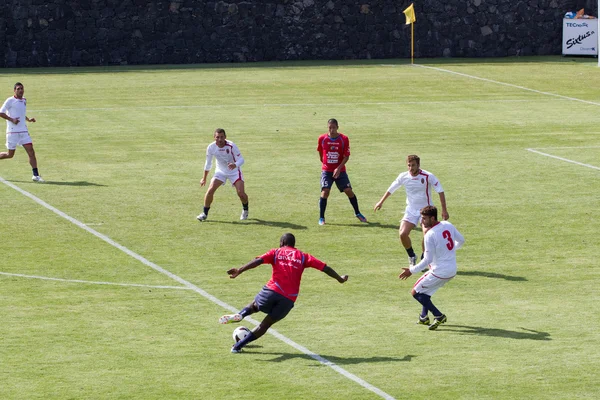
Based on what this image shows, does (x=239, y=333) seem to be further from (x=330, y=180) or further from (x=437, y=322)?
(x=330, y=180)

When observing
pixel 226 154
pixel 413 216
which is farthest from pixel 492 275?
pixel 226 154

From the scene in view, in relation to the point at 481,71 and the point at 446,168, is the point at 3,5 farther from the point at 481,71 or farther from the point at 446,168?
the point at 446,168

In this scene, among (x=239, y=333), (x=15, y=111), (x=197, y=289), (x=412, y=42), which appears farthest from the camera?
(x=412, y=42)

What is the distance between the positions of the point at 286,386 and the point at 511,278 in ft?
21.0

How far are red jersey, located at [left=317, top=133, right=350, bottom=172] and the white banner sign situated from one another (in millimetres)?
38254

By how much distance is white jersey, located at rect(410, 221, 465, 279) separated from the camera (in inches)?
602

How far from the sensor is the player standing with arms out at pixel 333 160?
73.6 ft

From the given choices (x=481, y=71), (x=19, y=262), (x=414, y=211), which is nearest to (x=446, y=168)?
(x=414, y=211)

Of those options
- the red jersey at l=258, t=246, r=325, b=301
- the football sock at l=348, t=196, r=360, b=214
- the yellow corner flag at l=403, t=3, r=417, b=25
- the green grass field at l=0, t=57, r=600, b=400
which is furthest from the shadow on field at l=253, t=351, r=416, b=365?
the yellow corner flag at l=403, t=3, r=417, b=25

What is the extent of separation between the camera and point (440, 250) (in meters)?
15.4

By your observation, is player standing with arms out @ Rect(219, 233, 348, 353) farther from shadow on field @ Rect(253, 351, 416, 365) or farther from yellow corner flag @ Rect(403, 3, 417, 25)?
yellow corner flag @ Rect(403, 3, 417, 25)

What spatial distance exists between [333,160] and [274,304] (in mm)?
8856

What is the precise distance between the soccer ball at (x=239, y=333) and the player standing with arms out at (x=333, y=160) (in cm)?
828

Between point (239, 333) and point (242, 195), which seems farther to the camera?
point (242, 195)
